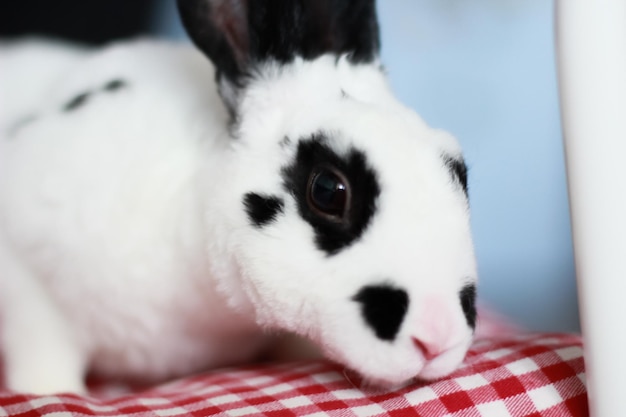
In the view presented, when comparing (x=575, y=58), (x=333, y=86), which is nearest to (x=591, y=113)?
(x=575, y=58)

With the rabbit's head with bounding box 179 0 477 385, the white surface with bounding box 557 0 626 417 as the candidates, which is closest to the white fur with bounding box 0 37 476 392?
the rabbit's head with bounding box 179 0 477 385

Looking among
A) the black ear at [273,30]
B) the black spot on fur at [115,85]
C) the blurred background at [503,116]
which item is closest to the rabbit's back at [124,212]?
the black spot on fur at [115,85]

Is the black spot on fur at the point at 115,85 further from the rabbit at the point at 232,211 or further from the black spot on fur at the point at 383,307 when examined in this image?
the black spot on fur at the point at 383,307

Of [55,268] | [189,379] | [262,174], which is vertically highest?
[262,174]

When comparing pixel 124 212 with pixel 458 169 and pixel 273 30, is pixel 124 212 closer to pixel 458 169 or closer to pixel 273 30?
pixel 273 30

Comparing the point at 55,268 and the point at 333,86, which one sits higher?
the point at 333,86

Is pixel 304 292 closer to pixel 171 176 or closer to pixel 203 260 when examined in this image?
pixel 203 260

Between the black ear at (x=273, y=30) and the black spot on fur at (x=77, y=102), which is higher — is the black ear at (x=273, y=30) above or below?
above

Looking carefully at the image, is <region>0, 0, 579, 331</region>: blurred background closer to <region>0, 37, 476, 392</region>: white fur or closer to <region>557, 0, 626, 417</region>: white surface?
<region>0, 37, 476, 392</region>: white fur
